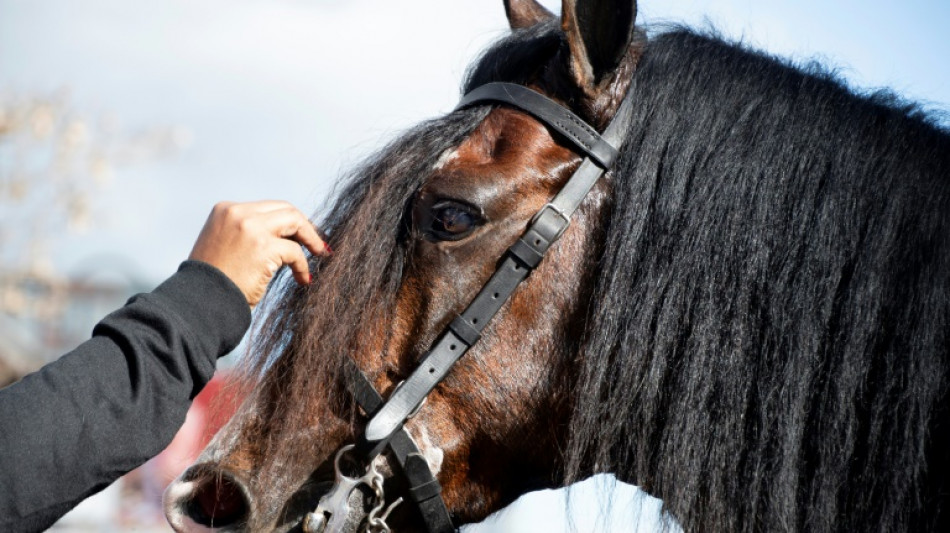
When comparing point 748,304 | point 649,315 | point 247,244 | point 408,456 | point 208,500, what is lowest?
point 208,500

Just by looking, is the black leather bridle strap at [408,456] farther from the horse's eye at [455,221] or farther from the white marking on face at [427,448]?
the horse's eye at [455,221]

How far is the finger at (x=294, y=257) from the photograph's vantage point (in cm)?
187

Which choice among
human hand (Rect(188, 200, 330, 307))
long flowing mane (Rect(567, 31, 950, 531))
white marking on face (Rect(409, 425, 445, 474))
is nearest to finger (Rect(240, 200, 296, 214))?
human hand (Rect(188, 200, 330, 307))

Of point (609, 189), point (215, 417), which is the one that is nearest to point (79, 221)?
point (215, 417)

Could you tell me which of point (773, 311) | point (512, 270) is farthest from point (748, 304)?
point (512, 270)

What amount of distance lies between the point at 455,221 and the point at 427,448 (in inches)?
23.2

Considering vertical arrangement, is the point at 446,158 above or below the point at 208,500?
above

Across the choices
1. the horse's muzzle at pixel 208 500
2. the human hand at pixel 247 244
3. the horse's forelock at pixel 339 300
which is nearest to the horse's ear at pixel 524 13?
the horse's forelock at pixel 339 300

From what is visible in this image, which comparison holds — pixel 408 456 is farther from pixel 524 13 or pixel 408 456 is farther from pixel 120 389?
pixel 524 13

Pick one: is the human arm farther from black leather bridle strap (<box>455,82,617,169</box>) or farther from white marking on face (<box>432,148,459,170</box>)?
black leather bridle strap (<box>455,82,617,169</box>)

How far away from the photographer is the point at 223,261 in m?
1.75

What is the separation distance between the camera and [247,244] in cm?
178

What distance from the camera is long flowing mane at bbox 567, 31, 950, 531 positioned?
6.05ft

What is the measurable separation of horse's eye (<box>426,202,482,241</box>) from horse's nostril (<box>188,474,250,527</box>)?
2.66 feet
